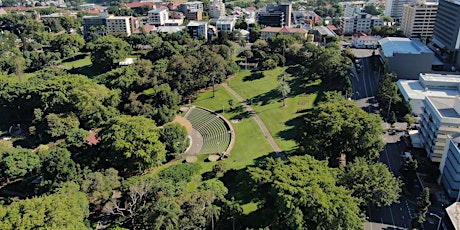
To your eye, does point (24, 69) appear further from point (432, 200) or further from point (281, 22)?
point (432, 200)

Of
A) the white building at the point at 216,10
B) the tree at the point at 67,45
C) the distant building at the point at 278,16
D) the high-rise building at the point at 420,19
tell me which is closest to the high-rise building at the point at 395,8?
the high-rise building at the point at 420,19

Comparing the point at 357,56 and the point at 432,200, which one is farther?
the point at 357,56

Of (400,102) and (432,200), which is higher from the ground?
(400,102)

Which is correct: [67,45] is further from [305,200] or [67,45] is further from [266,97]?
[305,200]

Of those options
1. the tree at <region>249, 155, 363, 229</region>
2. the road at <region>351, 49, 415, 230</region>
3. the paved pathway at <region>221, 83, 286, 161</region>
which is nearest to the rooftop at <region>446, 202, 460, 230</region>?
the road at <region>351, 49, 415, 230</region>

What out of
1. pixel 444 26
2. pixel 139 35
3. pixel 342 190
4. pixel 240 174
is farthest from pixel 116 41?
pixel 444 26

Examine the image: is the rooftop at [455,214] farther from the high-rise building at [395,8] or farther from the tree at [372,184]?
the high-rise building at [395,8]

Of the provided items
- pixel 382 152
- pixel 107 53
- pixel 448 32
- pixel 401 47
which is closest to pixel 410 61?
pixel 401 47
